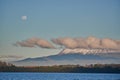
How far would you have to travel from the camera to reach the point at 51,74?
107 m

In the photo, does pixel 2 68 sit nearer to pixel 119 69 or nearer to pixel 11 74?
pixel 11 74

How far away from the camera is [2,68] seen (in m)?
98.8

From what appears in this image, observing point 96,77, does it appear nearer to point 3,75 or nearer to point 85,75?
point 85,75

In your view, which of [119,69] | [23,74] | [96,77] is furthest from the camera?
[23,74]

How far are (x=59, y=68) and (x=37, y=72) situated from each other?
3520 millimetres

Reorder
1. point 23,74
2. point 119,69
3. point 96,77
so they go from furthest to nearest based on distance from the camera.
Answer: point 23,74 < point 96,77 < point 119,69

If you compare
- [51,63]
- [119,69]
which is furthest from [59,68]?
[119,69]

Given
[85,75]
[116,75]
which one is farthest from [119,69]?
[85,75]

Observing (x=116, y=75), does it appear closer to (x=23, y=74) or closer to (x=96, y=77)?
(x=96, y=77)

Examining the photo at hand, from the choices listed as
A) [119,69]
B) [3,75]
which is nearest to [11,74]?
[3,75]

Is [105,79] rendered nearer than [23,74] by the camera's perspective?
Yes

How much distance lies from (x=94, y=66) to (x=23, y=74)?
12.1 m

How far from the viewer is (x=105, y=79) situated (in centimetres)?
9812

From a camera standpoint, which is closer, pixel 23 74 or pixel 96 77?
pixel 96 77
